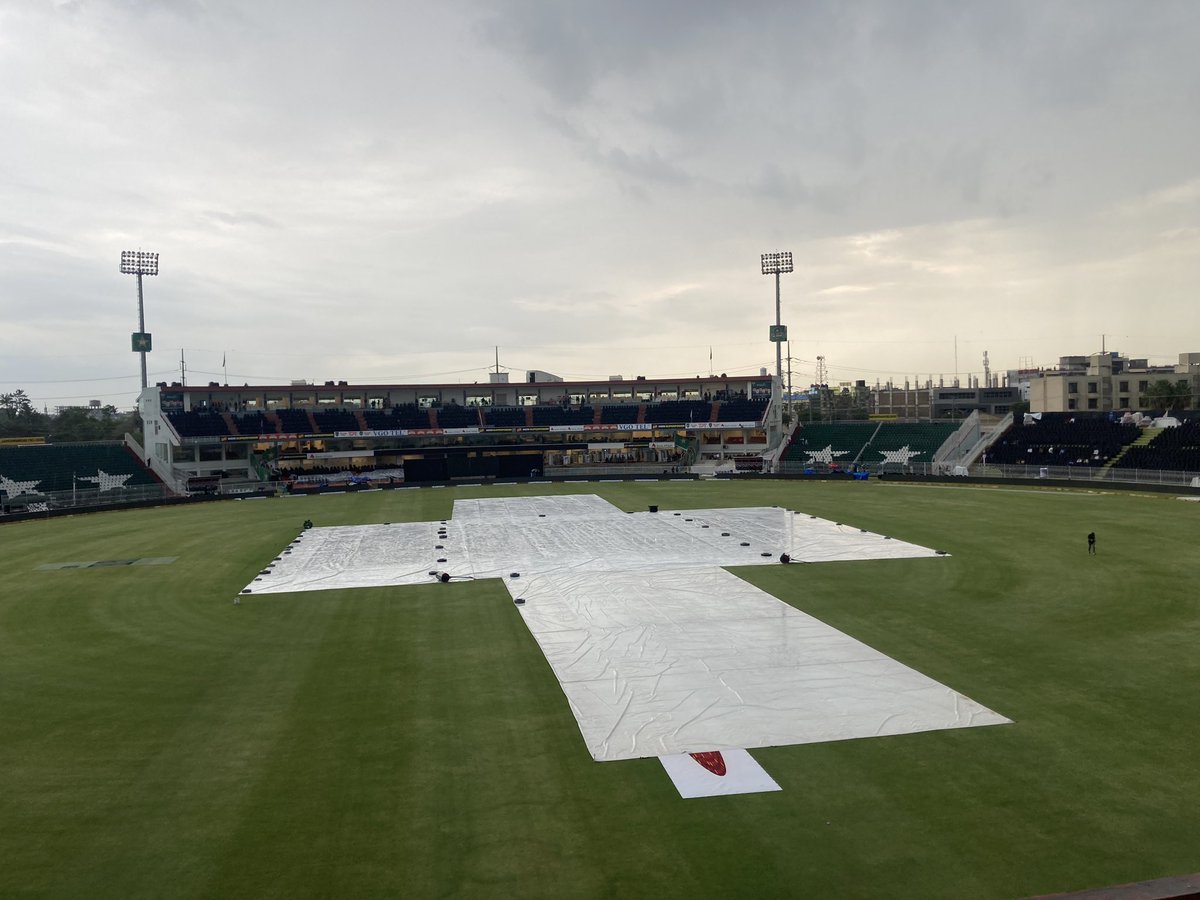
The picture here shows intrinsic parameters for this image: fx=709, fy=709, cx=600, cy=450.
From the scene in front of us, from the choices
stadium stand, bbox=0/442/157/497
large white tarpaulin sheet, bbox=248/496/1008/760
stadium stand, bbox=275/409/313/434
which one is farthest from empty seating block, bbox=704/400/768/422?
stadium stand, bbox=0/442/157/497

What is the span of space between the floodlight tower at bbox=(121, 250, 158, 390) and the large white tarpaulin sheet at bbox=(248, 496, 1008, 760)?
4994 cm

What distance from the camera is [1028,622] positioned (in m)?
20.8

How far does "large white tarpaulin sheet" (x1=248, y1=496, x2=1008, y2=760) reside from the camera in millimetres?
14336

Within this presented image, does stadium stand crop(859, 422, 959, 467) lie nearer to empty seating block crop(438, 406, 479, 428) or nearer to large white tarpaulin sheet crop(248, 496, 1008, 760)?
large white tarpaulin sheet crop(248, 496, 1008, 760)

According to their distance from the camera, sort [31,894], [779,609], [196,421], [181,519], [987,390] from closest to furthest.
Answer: [31,894], [779,609], [181,519], [196,421], [987,390]

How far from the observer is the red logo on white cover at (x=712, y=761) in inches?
487

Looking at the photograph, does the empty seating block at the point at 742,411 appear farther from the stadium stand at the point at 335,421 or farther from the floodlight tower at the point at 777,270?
the stadium stand at the point at 335,421

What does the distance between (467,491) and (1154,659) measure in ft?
184

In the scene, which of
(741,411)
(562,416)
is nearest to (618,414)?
(562,416)

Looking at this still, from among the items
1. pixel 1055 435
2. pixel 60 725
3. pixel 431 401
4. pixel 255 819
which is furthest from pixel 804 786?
pixel 431 401

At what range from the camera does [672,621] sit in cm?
2166

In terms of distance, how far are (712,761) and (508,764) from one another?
3670 millimetres

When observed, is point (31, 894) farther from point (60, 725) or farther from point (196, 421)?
point (196, 421)

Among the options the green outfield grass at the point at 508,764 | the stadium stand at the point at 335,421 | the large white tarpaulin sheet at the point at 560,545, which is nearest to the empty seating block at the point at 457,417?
the stadium stand at the point at 335,421
